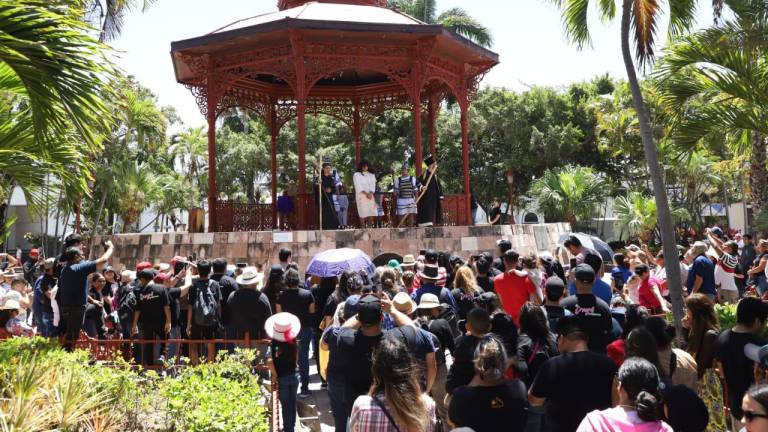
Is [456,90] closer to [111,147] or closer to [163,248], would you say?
[163,248]

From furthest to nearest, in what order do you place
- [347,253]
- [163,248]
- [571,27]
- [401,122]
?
[401,122] → [163,248] → [571,27] → [347,253]

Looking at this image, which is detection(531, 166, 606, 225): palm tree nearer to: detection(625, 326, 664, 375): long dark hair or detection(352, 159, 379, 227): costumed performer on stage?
detection(352, 159, 379, 227): costumed performer on stage

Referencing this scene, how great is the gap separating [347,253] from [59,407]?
5.13 m

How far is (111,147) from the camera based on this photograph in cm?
3027

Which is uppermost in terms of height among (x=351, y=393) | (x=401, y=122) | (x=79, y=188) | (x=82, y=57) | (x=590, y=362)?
(x=401, y=122)

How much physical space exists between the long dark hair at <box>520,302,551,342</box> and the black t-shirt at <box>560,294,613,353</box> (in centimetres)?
73

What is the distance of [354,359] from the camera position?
465cm

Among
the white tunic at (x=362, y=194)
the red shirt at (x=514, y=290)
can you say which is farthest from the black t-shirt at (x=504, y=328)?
the white tunic at (x=362, y=194)

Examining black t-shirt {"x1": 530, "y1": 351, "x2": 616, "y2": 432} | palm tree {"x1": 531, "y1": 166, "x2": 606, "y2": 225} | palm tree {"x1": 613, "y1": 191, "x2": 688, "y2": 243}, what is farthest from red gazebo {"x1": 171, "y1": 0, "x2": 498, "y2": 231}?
palm tree {"x1": 613, "y1": 191, "x2": 688, "y2": 243}

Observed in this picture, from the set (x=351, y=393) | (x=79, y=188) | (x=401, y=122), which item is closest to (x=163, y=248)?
(x=79, y=188)

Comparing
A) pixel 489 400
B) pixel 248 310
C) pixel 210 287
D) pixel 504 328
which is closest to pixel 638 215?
pixel 210 287

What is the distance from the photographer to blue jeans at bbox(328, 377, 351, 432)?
4844 mm

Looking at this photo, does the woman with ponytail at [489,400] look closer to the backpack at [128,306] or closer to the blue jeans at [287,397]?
the blue jeans at [287,397]

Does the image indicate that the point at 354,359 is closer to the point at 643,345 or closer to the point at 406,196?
the point at 643,345
